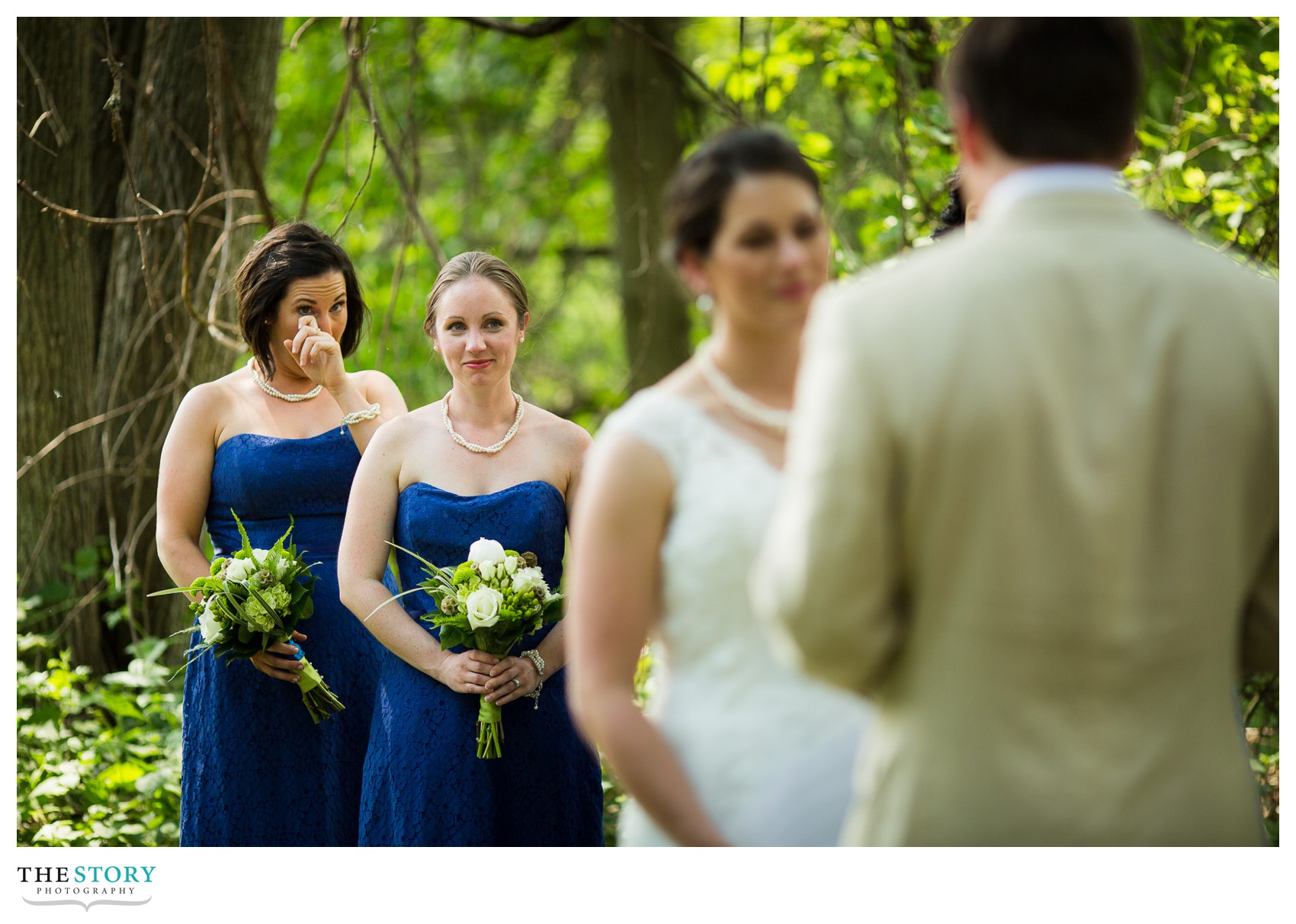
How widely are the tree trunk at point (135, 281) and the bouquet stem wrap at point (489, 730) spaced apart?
7.83 ft

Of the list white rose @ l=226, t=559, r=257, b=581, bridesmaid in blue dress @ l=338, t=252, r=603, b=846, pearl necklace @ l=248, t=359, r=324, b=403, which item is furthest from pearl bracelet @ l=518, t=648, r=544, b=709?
pearl necklace @ l=248, t=359, r=324, b=403

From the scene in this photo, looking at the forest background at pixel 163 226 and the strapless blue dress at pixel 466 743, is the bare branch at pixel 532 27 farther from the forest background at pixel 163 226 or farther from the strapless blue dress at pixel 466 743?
the strapless blue dress at pixel 466 743

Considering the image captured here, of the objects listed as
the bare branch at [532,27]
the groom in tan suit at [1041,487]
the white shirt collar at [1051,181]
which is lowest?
the groom in tan suit at [1041,487]

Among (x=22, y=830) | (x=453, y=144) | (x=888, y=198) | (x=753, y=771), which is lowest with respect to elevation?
(x=22, y=830)


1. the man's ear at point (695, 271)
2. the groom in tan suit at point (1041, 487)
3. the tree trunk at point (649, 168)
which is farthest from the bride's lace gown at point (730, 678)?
the tree trunk at point (649, 168)

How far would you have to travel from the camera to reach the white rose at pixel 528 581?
2.64m

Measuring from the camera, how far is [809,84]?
7125mm

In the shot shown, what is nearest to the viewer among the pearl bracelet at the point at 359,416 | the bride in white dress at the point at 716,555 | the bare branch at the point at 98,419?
the bride in white dress at the point at 716,555

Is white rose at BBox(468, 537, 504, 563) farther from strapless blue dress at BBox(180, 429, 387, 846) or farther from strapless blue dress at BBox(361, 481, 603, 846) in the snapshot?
strapless blue dress at BBox(180, 429, 387, 846)

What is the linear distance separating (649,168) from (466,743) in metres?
4.76
